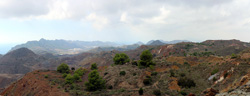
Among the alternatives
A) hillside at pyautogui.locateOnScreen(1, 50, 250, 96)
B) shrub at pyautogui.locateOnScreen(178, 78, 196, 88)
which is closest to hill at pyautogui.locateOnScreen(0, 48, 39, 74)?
hillside at pyautogui.locateOnScreen(1, 50, 250, 96)

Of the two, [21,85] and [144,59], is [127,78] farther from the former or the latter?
[21,85]

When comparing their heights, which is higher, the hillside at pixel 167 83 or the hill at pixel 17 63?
the hillside at pixel 167 83

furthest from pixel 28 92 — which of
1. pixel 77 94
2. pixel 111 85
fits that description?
pixel 111 85

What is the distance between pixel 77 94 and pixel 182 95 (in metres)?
19.5

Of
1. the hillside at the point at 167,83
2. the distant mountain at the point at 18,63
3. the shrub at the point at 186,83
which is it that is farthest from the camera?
the distant mountain at the point at 18,63

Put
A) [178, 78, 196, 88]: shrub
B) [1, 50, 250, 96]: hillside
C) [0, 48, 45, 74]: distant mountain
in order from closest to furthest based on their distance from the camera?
[1, 50, 250, 96]: hillside < [178, 78, 196, 88]: shrub < [0, 48, 45, 74]: distant mountain

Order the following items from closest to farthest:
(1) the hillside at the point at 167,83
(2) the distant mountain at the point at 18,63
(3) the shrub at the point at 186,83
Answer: (1) the hillside at the point at 167,83
(3) the shrub at the point at 186,83
(2) the distant mountain at the point at 18,63

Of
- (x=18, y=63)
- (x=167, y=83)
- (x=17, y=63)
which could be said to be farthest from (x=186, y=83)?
(x=17, y=63)

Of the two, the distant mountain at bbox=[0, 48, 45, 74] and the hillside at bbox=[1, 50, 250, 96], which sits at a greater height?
the hillside at bbox=[1, 50, 250, 96]

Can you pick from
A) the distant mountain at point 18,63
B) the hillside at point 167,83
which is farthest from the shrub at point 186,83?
the distant mountain at point 18,63

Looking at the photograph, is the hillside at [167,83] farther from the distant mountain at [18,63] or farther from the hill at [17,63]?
the distant mountain at [18,63]

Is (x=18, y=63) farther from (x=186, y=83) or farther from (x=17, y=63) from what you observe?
(x=186, y=83)

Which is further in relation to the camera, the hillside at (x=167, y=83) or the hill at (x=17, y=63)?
the hill at (x=17, y=63)

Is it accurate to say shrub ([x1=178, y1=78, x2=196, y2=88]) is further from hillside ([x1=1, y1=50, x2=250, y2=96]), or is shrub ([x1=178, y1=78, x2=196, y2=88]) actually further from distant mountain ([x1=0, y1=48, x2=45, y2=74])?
distant mountain ([x1=0, y1=48, x2=45, y2=74])
